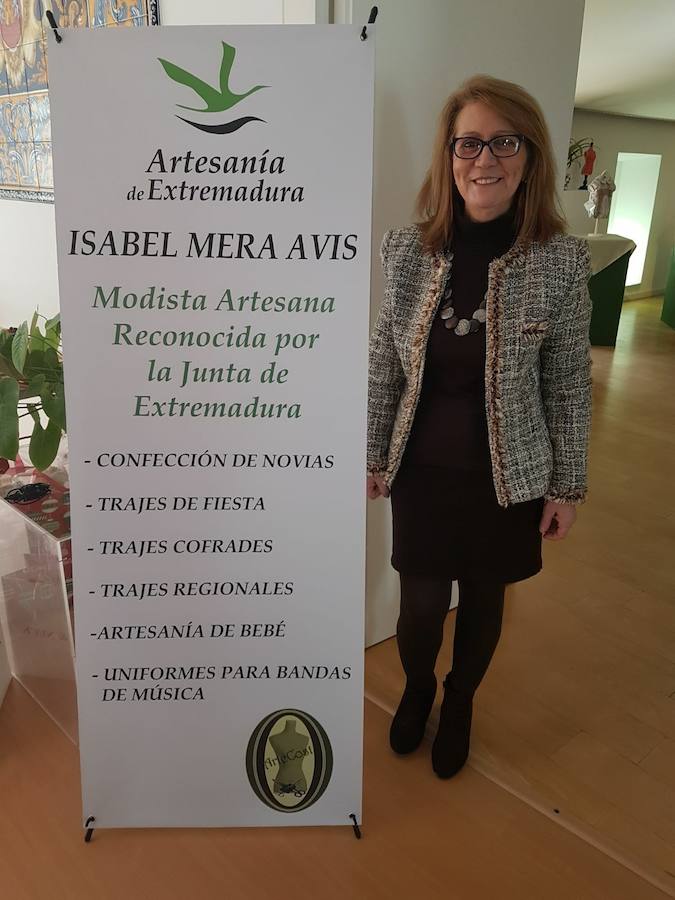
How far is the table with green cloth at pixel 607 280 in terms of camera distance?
534cm

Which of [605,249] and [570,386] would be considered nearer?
[570,386]

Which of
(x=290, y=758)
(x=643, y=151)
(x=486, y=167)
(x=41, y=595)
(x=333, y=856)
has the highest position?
(x=643, y=151)

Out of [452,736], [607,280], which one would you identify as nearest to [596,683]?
[452,736]

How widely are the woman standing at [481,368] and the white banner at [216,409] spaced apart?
242 millimetres

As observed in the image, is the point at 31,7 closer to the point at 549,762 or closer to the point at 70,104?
the point at 70,104

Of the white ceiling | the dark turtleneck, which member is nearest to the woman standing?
the dark turtleneck

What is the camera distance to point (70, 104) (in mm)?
→ 1163

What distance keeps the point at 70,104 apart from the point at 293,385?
0.57 metres

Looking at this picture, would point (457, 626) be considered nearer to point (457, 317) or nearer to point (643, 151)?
point (457, 317)

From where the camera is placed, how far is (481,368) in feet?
4.73

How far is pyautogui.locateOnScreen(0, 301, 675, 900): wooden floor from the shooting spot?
4.81 feet

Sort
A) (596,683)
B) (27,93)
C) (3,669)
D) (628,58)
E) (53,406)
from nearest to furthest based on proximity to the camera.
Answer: (53,406), (3,669), (596,683), (27,93), (628,58)

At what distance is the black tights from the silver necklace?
54cm

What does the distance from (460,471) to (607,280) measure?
472 centimetres
